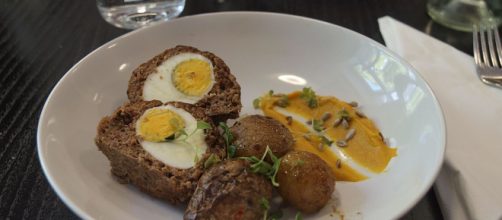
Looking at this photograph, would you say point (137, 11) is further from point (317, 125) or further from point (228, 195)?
point (228, 195)

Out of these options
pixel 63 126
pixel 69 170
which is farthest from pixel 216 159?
pixel 63 126

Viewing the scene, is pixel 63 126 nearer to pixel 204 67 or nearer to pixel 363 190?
pixel 204 67

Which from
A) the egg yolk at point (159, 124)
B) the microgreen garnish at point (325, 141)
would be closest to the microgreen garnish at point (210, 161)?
the egg yolk at point (159, 124)

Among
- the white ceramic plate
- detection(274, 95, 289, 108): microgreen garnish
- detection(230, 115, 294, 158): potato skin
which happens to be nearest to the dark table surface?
the white ceramic plate

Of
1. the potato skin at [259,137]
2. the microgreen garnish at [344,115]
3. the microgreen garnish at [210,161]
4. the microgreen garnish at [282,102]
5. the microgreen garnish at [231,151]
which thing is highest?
the microgreen garnish at [210,161]

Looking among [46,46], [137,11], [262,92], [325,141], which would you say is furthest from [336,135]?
→ [46,46]

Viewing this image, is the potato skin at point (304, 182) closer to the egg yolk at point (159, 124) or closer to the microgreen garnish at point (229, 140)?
the microgreen garnish at point (229, 140)
